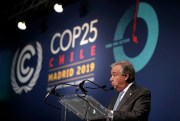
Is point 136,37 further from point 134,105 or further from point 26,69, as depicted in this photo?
point 26,69

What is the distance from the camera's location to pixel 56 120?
6.70 m

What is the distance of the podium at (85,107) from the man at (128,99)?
0.33 feet

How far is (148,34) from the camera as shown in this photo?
530 centimetres

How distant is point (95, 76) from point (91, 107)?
315 cm

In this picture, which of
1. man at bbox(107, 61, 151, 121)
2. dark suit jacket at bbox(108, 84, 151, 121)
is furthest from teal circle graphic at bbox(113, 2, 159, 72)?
dark suit jacket at bbox(108, 84, 151, 121)

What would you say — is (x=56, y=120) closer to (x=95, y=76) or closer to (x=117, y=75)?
(x=95, y=76)

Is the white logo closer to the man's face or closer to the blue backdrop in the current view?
the blue backdrop

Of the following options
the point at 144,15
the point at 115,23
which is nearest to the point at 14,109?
the point at 115,23

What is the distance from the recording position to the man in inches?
122

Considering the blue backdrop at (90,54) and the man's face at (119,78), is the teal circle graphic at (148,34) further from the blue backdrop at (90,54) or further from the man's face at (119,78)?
the man's face at (119,78)

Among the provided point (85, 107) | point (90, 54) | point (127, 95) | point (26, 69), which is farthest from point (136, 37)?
point (26, 69)

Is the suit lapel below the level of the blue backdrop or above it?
below

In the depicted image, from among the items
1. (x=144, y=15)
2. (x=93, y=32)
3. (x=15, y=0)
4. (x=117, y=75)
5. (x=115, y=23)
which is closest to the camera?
(x=117, y=75)

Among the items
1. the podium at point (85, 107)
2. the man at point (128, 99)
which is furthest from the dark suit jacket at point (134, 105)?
Answer: the podium at point (85, 107)
